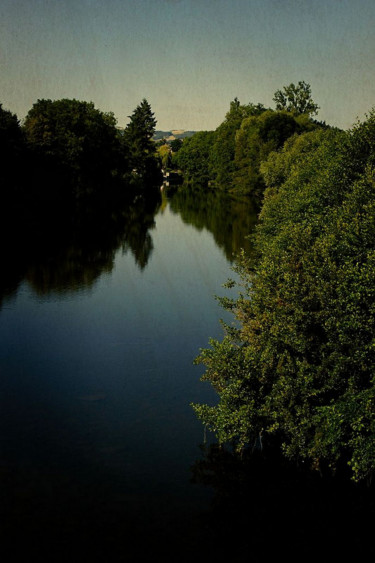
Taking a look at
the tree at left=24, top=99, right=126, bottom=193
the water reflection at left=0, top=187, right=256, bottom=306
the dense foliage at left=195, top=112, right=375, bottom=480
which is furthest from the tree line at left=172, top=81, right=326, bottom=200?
the dense foliage at left=195, top=112, right=375, bottom=480

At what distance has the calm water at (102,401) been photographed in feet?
51.3

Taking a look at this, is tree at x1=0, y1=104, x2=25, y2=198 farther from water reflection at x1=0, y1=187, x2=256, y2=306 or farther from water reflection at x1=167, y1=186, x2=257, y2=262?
water reflection at x1=167, y1=186, x2=257, y2=262

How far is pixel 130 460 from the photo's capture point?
18766 mm

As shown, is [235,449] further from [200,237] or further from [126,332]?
[200,237]

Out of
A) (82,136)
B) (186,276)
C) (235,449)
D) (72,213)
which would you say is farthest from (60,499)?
(82,136)

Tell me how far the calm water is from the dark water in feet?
0.20

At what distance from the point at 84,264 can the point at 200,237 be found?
23.1 metres

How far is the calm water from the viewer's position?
1563 cm

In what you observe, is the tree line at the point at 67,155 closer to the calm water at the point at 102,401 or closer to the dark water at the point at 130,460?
the calm water at the point at 102,401

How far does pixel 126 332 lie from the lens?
31609 mm

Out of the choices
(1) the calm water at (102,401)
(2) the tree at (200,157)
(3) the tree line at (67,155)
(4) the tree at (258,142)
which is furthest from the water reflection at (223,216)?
(2) the tree at (200,157)

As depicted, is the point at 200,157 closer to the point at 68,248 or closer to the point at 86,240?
the point at 86,240

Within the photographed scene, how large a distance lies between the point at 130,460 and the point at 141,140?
132592 mm

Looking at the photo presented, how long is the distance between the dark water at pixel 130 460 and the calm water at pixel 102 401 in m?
0.06
